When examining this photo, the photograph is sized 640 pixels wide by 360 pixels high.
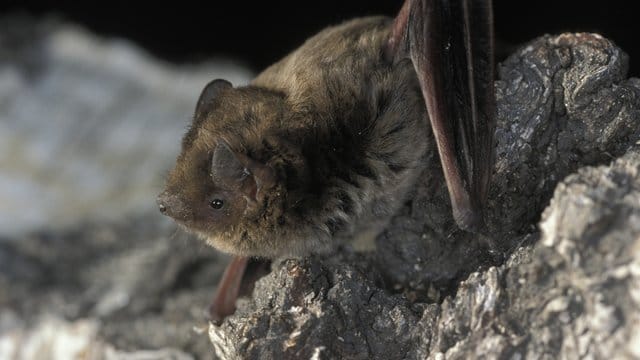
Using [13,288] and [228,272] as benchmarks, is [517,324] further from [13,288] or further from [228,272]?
[13,288]

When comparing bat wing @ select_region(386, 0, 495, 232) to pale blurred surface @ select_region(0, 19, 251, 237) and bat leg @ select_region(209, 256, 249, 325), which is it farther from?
pale blurred surface @ select_region(0, 19, 251, 237)

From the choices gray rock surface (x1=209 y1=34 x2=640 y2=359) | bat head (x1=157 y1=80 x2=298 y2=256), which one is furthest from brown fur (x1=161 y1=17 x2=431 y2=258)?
gray rock surface (x1=209 y1=34 x2=640 y2=359)

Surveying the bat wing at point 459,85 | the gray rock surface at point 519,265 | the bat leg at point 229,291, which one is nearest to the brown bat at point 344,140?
the bat wing at point 459,85

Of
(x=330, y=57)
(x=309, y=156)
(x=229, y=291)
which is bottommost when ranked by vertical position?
(x=229, y=291)

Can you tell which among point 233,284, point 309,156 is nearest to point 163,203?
point 309,156

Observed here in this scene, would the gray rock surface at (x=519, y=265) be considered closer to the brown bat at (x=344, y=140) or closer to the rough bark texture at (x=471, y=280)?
the rough bark texture at (x=471, y=280)

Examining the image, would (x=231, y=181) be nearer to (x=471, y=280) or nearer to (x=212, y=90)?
(x=212, y=90)
